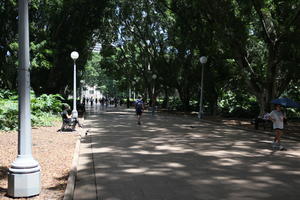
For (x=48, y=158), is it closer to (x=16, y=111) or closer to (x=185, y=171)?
(x=185, y=171)

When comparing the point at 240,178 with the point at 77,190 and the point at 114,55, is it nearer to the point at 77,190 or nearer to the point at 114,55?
the point at 77,190

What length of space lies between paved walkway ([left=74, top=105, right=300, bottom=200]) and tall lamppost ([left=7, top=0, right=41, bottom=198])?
0.85 m

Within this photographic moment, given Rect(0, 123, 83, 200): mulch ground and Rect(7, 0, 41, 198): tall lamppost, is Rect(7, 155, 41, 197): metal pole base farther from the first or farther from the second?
Rect(0, 123, 83, 200): mulch ground

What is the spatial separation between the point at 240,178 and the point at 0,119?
11167 millimetres

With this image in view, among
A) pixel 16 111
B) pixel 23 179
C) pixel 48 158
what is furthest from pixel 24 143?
pixel 16 111

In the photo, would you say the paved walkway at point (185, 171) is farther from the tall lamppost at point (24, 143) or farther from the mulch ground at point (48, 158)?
the tall lamppost at point (24, 143)

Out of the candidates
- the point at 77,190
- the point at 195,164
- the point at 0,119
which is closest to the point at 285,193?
the point at 195,164

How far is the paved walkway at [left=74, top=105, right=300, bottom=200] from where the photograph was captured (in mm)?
5676

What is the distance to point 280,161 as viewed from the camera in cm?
862

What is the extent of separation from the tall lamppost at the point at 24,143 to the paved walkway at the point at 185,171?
845 millimetres

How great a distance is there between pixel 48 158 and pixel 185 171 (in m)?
3.54

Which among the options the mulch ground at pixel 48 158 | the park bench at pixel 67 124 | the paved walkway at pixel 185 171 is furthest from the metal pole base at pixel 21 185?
the park bench at pixel 67 124

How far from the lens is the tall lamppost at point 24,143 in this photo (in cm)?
513

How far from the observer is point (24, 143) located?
528cm
